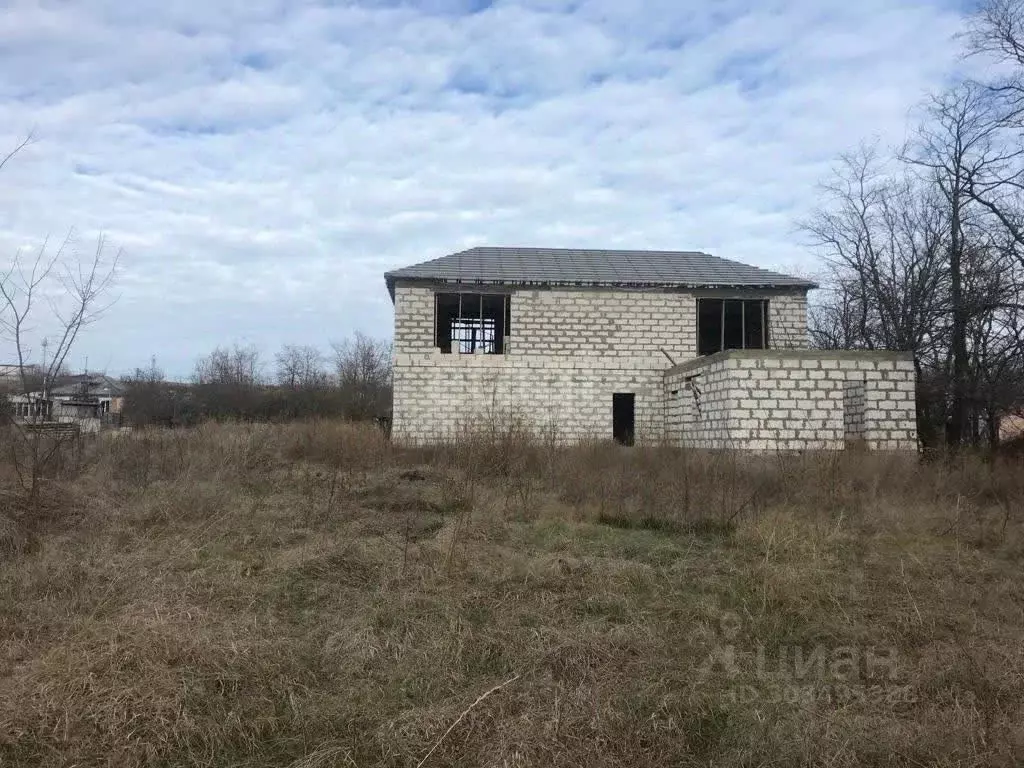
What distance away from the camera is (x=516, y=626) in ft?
14.3

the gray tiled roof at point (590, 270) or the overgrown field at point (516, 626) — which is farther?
the gray tiled roof at point (590, 270)

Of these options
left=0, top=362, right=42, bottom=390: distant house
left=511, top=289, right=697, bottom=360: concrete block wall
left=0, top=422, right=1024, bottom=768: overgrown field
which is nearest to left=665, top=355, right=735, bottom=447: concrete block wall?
left=511, top=289, right=697, bottom=360: concrete block wall

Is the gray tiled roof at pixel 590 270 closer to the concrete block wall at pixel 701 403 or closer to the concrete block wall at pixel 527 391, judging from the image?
the concrete block wall at pixel 527 391

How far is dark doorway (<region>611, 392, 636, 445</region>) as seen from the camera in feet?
58.9

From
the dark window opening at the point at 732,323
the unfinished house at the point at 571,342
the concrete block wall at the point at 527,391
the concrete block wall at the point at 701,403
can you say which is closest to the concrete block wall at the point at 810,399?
the concrete block wall at the point at 701,403

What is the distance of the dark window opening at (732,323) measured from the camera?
17.8 m

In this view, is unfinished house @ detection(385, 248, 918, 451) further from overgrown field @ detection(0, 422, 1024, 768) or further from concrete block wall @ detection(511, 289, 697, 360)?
overgrown field @ detection(0, 422, 1024, 768)

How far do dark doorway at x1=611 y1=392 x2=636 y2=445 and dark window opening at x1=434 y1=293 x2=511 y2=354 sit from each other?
10.7 feet

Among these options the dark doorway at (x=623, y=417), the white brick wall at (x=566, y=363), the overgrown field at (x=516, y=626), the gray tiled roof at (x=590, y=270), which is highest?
the gray tiled roof at (x=590, y=270)

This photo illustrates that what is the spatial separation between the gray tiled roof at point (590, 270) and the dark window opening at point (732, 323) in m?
0.67

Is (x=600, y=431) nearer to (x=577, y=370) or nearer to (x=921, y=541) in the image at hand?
(x=577, y=370)

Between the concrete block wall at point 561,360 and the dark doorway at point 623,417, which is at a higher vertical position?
the concrete block wall at point 561,360

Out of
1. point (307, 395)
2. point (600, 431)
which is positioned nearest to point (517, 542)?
point (600, 431)

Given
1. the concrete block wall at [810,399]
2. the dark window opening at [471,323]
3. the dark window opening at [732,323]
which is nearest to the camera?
the concrete block wall at [810,399]
